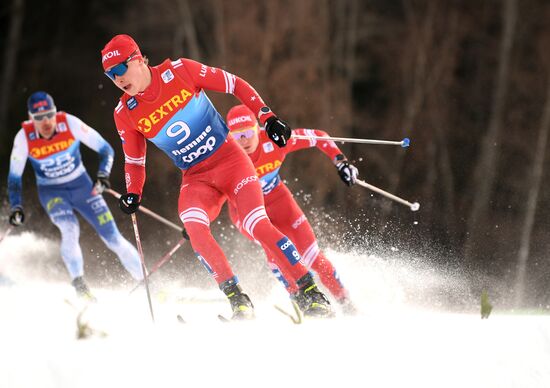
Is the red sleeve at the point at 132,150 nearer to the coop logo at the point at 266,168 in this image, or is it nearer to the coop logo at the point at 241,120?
the coop logo at the point at 241,120

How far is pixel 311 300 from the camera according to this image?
4195mm

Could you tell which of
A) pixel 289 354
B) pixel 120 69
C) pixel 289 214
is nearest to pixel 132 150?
pixel 120 69

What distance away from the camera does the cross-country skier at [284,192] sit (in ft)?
17.2

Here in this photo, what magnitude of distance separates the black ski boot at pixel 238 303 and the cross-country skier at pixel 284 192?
3.49ft

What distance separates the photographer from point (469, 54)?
1289 centimetres

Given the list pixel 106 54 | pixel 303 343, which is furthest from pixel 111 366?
pixel 106 54

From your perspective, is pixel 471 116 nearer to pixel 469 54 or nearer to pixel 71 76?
pixel 469 54

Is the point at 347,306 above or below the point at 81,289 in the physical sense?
above

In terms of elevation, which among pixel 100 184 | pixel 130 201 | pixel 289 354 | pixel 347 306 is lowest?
pixel 289 354

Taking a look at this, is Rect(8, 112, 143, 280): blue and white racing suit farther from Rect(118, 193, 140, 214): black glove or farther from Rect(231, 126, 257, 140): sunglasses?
Rect(118, 193, 140, 214): black glove

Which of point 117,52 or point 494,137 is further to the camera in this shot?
point 494,137

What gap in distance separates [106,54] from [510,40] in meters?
9.73

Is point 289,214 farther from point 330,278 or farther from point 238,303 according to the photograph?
point 238,303

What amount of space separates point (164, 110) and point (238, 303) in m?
1.16
